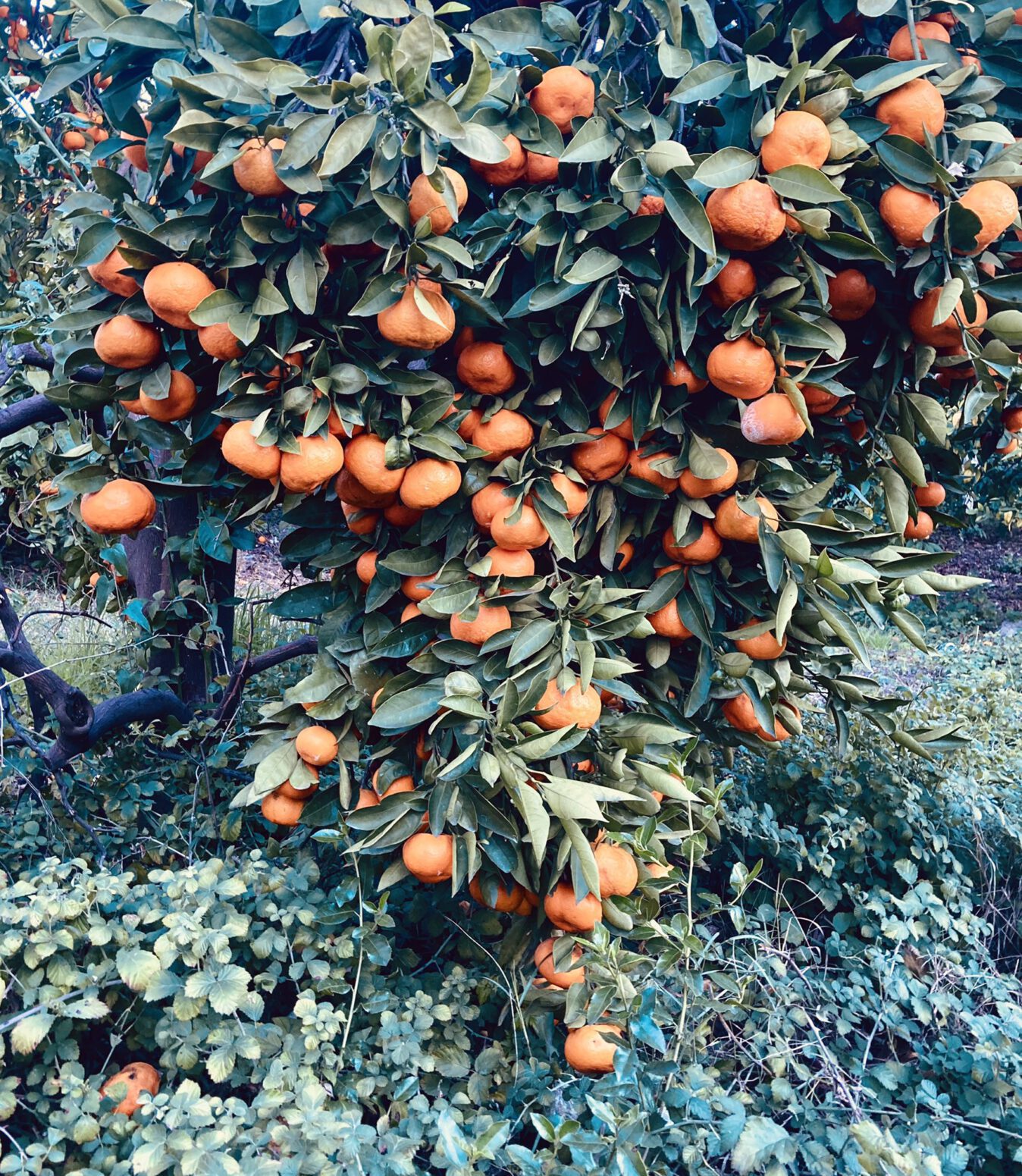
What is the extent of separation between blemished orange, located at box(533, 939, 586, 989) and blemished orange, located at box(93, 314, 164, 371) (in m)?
1.25

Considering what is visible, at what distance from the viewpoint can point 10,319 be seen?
6.88 ft

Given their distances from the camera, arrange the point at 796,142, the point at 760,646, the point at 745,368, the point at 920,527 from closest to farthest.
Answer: the point at 796,142
the point at 745,368
the point at 760,646
the point at 920,527

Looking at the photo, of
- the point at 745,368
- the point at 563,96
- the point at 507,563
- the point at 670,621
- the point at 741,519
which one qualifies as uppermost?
the point at 563,96

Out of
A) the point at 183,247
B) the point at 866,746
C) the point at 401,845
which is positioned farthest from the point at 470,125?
the point at 866,746

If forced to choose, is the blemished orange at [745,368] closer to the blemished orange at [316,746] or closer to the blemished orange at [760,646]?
the blemished orange at [760,646]

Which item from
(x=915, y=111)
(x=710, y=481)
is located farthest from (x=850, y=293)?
(x=710, y=481)

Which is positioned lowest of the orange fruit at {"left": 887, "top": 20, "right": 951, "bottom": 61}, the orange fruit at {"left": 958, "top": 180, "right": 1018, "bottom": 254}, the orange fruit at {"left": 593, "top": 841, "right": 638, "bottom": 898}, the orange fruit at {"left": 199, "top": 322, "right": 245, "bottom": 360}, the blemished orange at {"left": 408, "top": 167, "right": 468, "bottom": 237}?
the orange fruit at {"left": 593, "top": 841, "right": 638, "bottom": 898}

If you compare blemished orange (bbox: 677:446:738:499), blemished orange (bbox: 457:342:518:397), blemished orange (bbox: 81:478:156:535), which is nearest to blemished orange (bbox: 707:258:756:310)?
blemished orange (bbox: 677:446:738:499)

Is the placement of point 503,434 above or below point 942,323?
below

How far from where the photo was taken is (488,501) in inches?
54.9

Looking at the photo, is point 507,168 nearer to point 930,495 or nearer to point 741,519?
point 741,519

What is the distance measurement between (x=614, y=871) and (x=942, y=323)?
3.38 feet

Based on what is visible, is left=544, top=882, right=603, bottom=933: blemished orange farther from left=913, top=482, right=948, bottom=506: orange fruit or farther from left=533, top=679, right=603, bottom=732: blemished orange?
left=913, top=482, right=948, bottom=506: orange fruit

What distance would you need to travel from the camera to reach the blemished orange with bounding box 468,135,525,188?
1284mm
